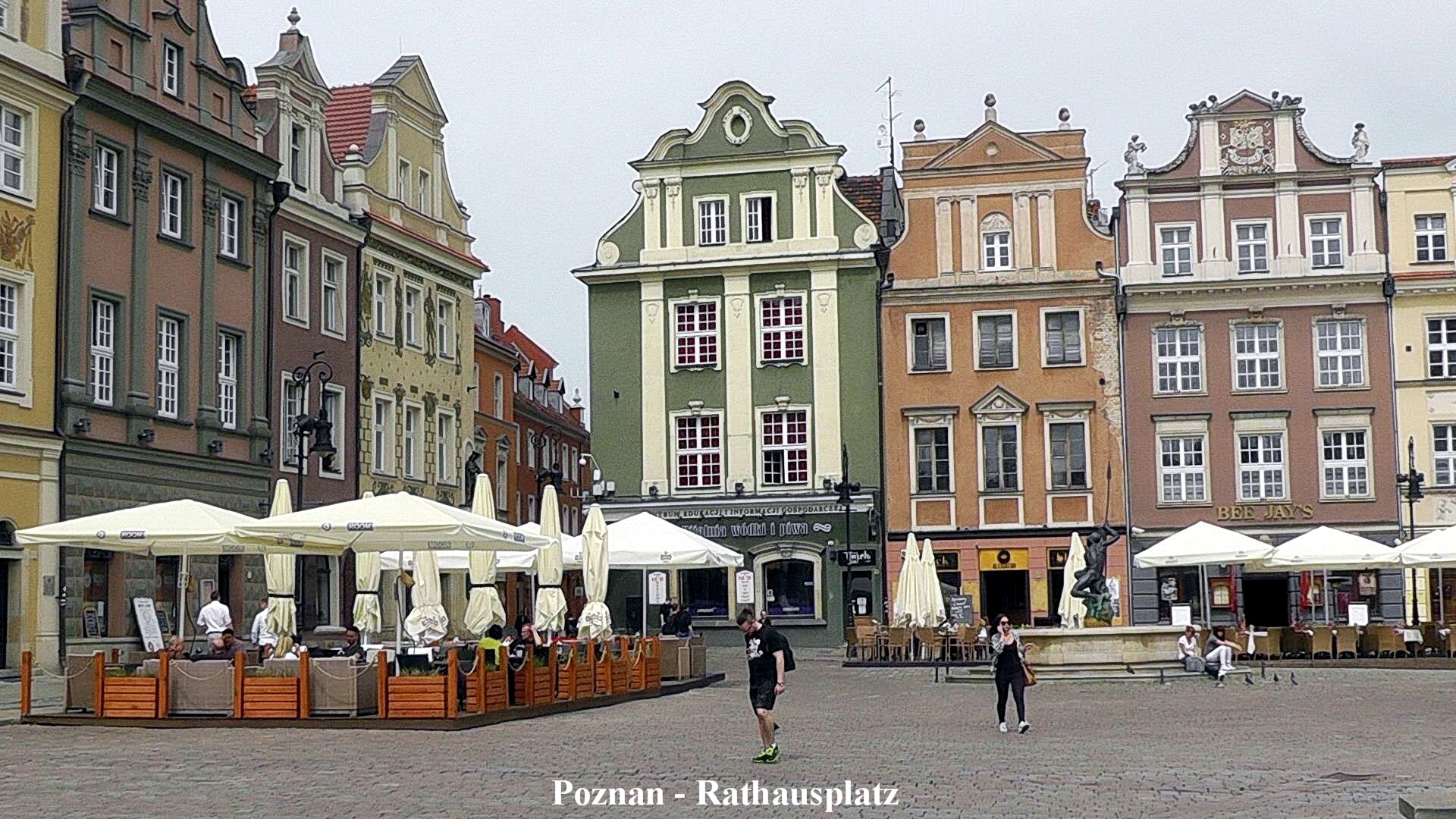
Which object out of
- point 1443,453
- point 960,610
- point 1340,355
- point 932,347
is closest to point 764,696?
point 960,610

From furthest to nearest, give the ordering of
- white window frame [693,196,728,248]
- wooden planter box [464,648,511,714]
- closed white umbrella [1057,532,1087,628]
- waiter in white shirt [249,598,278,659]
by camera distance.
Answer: white window frame [693,196,728,248] → closed white umbrella [1057,532,1087,628] → waiter in white shirt [249,598,278,659] → wooden planter box [464,648,511,714]

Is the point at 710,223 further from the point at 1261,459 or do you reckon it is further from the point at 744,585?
the point at 1261,459

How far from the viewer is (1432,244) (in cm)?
4819

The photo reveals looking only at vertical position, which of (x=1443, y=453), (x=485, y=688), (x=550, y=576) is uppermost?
(x=1443, y=453)

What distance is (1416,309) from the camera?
47781 mm

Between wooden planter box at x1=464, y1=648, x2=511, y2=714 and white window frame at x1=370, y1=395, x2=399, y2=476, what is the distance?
22.6 metres

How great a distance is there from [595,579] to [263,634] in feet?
17.6

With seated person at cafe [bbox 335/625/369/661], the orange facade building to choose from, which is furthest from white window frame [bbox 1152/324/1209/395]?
seated person at cafe [bbox 335/625/369/661]

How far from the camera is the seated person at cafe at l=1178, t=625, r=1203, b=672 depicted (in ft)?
104

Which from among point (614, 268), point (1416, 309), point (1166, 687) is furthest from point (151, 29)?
point (1416, 309)

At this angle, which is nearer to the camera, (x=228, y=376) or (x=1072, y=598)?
(x=1072, y=598)

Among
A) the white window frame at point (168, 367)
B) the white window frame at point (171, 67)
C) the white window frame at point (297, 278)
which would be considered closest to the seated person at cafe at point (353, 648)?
the white window frame at point (168, 367)

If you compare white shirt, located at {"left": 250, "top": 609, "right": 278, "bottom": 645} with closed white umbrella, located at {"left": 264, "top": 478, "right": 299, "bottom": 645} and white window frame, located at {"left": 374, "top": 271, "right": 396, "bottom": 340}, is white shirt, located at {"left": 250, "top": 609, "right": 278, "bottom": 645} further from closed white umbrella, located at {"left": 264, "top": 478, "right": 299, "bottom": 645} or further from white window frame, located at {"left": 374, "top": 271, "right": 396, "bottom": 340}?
white window frame, located at {"left": 374, "top": 271, "right": 396, "bottom": 340}

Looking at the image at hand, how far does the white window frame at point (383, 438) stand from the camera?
44844 millimetres
